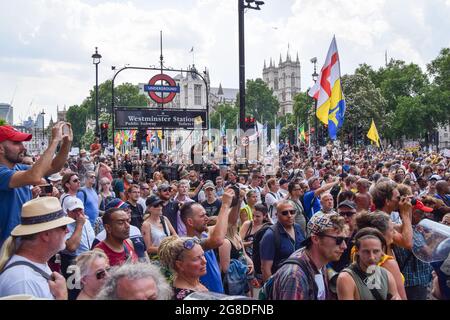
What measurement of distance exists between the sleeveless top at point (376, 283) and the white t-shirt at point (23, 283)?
6.59ft

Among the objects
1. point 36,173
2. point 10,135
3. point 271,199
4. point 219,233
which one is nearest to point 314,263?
point 219,233

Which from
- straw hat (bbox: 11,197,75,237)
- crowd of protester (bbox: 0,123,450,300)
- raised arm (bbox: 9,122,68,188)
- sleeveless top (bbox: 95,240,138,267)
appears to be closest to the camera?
crowd of protester (bbox: 0,123,450,300)

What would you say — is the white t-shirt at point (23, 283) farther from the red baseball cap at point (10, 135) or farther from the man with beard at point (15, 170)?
the red baseball cap at point (10, 135)

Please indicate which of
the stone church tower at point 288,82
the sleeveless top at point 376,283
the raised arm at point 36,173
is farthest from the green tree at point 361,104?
the stone church tower at point 288,82

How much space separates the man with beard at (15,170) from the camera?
409cm

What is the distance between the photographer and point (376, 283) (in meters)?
3.80

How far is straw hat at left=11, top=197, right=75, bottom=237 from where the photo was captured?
344 cm

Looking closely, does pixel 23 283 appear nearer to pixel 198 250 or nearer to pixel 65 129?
pixel 198 250

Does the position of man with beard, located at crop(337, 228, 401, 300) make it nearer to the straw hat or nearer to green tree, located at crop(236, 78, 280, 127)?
the straw hat

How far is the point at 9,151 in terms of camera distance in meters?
4.35

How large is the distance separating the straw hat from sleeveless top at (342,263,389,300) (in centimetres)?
200

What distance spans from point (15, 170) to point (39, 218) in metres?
1.01

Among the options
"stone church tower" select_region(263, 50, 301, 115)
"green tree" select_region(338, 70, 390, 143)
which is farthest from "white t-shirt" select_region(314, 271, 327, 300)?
"stone church tower" select_region(263, 50, 301, 115)
